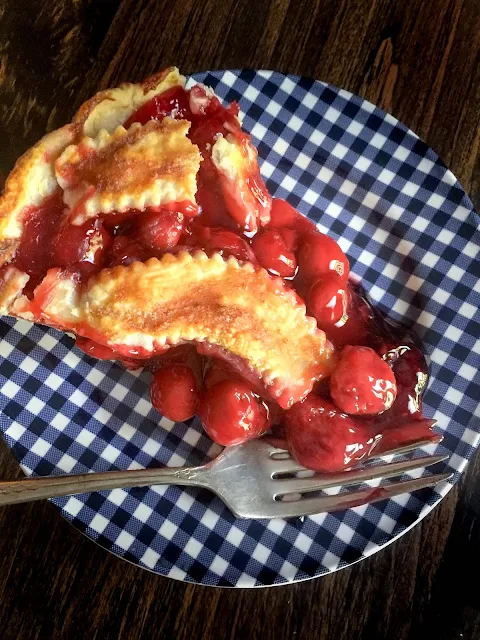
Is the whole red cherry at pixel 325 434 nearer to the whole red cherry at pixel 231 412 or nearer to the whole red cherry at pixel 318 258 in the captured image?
the whole red cherry at pixel 231 412

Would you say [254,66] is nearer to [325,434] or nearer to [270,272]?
[270,272]

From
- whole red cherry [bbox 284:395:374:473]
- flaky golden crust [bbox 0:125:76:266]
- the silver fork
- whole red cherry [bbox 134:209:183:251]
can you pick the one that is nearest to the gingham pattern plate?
the silver fork

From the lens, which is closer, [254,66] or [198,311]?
[198,311]

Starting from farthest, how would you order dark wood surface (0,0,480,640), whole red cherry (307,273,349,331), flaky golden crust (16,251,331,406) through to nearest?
dark wood surface (0,0,480,640) < whole red cherry (307,273,349,331) < flaky golden crust (16,251,331,406)

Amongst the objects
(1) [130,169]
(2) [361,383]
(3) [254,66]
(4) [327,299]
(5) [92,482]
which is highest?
(3) [254,66]

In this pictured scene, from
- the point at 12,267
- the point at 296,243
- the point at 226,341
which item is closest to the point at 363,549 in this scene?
the point at 226,341

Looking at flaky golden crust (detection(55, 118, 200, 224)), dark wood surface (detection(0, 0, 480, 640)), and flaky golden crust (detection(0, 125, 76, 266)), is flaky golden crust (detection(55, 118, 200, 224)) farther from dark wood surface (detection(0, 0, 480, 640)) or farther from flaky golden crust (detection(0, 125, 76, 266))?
dark wood surface (detection(0, 0, 480, 640))

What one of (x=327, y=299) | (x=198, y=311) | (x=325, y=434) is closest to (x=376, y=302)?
(x=327, y=299)
